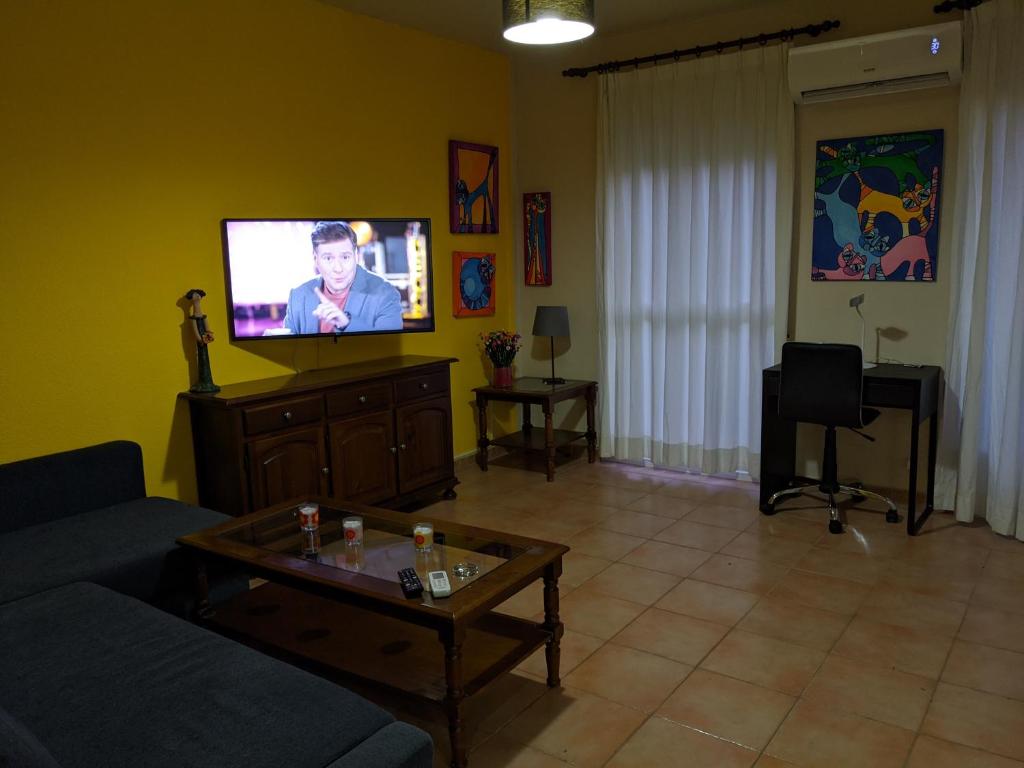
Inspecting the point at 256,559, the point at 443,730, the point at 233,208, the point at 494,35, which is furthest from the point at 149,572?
the point at 494,35

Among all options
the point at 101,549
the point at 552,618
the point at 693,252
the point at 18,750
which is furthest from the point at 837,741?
the point at 693,252

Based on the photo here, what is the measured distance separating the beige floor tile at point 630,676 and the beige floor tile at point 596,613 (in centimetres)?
16

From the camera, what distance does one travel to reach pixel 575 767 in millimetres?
2230

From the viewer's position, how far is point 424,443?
4.45 metres

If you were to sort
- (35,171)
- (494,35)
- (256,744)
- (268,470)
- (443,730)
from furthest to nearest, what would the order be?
(494,35), (268,470), (35,171), (443,730), (256,744)

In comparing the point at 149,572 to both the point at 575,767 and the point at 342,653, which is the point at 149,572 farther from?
the point at 575,767

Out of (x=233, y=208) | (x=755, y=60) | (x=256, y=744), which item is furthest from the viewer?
(x=755, y=60)

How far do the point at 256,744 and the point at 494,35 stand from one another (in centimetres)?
428

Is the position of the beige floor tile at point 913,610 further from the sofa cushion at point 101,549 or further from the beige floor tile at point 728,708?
the sofa cushion at point 101,549

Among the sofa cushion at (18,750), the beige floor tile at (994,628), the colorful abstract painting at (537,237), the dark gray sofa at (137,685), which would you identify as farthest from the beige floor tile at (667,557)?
the sofa cushion at (18,750)

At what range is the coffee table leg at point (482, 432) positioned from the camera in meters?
5.17

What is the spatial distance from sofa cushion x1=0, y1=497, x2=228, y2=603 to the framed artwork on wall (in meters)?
2.42

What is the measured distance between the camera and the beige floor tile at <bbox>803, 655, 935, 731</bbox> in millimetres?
2445

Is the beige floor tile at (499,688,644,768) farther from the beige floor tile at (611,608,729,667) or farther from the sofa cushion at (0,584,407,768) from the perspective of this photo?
the sofa cushion at (0,584,407,768)
